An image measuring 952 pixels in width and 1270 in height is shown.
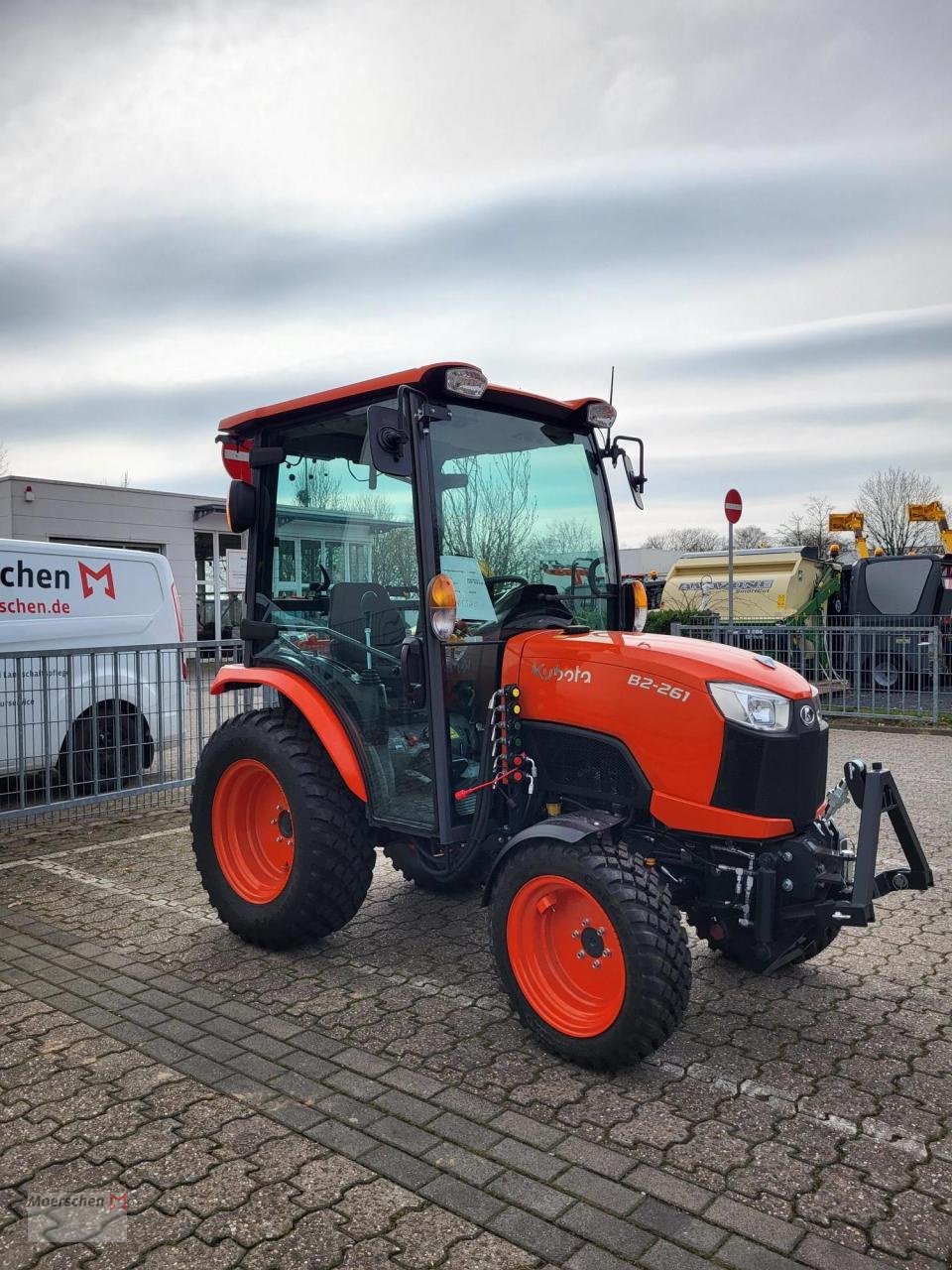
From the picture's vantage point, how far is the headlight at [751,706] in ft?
11.4

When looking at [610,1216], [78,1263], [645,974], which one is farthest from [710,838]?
[78,1263]

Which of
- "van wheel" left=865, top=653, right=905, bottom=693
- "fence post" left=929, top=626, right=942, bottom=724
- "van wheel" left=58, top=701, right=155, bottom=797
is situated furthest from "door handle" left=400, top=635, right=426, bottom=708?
"van wheel" left=865, top=653, right=905, bottom=693

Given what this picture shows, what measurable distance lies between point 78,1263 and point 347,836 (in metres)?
1.99

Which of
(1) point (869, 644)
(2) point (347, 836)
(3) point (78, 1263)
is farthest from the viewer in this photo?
(1) point (869, 644)

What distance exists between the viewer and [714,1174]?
282 centimetres

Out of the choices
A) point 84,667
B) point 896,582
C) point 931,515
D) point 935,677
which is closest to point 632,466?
point 84,667

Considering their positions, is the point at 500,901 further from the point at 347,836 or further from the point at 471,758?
the point at 347,836

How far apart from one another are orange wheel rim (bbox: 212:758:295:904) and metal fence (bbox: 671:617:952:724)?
7907 millimetres

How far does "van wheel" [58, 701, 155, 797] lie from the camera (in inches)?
285

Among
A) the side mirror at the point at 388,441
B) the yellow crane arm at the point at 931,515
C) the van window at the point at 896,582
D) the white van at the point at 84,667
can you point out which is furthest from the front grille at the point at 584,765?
the yellow crane arm at the point at 931,515

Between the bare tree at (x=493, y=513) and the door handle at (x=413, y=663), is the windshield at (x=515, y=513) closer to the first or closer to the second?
the bare tree at (x=493, y=513)

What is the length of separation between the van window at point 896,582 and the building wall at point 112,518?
1468 centimetres

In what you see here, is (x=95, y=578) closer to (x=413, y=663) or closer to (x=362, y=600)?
(x=362, y=600)

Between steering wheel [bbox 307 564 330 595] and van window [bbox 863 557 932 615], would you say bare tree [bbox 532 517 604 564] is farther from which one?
van window [bbox 863 557 932 615]
